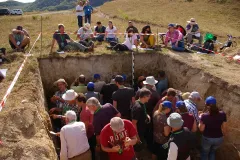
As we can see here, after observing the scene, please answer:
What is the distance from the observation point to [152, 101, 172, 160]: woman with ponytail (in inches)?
267

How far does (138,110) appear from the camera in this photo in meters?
6.81

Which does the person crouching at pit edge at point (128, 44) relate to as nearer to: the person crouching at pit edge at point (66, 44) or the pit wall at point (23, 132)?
the person crouching at pit edge at point (66, 44)

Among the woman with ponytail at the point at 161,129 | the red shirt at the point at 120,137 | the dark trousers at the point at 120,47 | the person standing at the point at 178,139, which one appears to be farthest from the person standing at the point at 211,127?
the dark trousers at the point at 120,47

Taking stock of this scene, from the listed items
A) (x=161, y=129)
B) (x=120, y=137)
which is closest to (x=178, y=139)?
(x=120, y=137)

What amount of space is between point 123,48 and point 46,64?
10.9 ft

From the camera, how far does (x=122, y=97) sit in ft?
25.8

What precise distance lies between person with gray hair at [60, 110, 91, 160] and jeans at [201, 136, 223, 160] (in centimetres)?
334

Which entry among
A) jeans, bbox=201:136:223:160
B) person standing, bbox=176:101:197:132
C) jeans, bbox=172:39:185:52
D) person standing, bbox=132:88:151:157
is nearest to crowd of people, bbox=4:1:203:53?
jeans, bbox=172:39:185:52

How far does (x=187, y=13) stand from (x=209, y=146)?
2403 cm

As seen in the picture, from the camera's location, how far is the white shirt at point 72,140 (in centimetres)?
562

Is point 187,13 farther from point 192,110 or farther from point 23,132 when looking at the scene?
point 23,132

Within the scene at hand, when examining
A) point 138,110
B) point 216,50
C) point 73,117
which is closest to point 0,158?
point 73,117

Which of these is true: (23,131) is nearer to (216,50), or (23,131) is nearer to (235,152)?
(235,152)

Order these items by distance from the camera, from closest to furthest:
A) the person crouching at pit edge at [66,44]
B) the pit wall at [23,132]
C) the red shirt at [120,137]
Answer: the pit wall at [23,132], the red shirt at [120,137], the person crouching at pit edge at [66,44]
